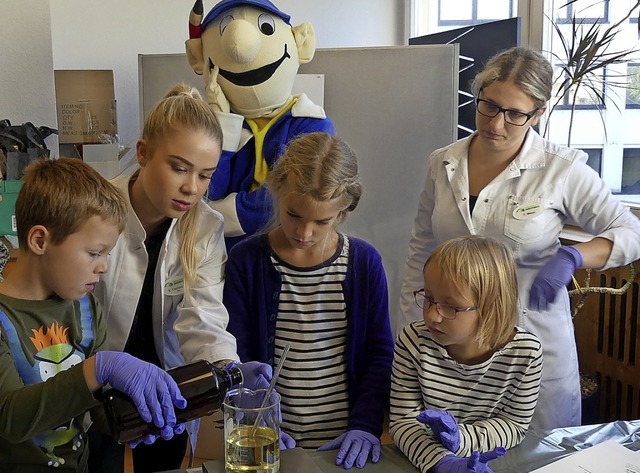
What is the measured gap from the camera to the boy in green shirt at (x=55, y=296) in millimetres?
1093

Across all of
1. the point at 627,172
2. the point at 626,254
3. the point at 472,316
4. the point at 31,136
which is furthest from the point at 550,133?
the point at 31,136

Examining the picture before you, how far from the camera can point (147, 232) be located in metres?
1.48

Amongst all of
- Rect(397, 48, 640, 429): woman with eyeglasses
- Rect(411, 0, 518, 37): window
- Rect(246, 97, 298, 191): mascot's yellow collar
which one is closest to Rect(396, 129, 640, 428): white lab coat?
Rect(397, 48, 640, 429): woman with eyeglasses

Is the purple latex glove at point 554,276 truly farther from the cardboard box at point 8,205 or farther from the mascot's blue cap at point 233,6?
the cardboard box at point 8,205

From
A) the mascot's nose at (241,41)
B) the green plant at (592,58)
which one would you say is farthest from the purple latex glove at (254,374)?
the green plant at (592,58)

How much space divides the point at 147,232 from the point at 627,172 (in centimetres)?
186

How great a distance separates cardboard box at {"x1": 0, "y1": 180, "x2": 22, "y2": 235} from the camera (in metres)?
2.48

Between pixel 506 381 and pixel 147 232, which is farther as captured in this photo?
pixel 147 232

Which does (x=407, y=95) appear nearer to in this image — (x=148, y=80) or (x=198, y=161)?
(x=148, y=80)

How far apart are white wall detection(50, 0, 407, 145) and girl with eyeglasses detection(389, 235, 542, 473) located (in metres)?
2.59

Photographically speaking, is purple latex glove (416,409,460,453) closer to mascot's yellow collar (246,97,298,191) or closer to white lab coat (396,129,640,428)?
white lab coat (396,129,640,428)

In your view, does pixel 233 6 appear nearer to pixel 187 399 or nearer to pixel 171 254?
pixel 171 254

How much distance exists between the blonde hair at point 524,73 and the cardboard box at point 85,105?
199cm

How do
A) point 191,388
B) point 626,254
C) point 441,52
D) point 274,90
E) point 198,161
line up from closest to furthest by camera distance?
point 191,388
point 198,161
point 626,254
point 274,90
point 441,52
